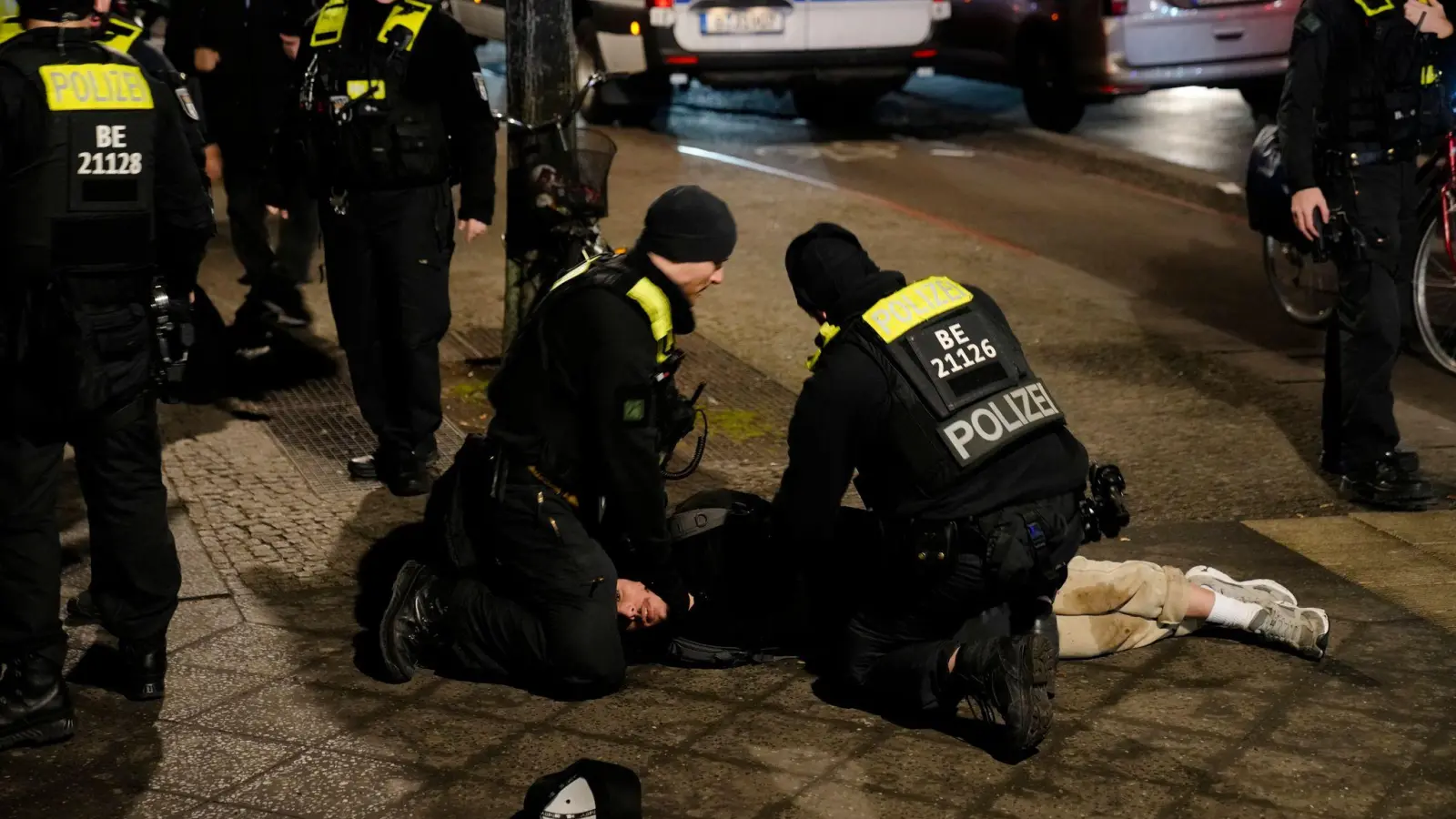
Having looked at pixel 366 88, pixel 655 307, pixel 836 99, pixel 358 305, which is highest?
pixel 366 88

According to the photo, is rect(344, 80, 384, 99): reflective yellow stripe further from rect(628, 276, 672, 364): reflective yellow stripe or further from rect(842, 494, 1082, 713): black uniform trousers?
rect(842, 494, 1082, 713): black uniform trousers

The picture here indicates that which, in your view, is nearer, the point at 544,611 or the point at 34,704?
the point at 34,704

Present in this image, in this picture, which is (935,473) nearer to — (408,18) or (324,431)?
(408,18)

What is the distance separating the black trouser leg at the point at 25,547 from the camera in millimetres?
4387

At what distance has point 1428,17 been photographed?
6.22m

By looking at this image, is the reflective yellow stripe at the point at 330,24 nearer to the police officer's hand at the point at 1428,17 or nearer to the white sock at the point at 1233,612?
the white sock at the point at 1233,612

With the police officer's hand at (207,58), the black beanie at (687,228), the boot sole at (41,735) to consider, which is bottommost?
the boot sole at (41,735)

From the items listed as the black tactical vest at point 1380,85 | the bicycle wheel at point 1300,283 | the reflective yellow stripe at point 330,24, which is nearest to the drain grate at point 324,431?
the reflective yellow stripe at point 330,24

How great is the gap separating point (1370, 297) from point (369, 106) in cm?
346

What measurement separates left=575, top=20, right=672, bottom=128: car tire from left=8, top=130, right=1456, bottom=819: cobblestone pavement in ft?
25.0

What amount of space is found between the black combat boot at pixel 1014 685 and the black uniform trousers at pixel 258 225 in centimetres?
474

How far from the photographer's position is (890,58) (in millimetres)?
13070

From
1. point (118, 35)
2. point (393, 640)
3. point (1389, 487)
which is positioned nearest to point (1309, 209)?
point (1389, 487)

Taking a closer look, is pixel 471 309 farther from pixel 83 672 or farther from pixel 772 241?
pixel 83 672
